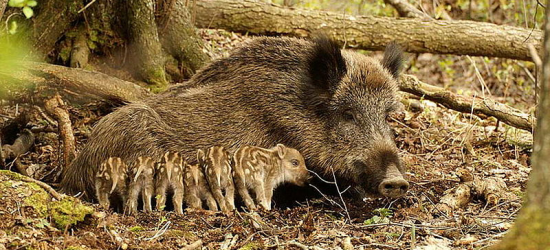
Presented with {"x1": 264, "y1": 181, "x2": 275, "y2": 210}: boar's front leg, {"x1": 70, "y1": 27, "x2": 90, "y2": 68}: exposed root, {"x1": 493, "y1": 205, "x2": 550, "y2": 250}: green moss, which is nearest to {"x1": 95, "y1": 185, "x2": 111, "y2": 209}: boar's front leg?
{"x1": 264, "y1": 181, "x2": 275, "y2": 210}: boar's front leg

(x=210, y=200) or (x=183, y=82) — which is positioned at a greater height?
(x=183, y=82)

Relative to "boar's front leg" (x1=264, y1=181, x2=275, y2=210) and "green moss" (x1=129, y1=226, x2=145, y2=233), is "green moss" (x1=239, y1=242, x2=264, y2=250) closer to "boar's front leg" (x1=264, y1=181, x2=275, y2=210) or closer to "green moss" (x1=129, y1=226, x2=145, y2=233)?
"green moss" (x1=129, y1=226, x2=145, y2=233)

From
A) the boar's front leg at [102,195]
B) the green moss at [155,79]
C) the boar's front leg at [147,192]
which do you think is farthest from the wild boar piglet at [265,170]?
the green moss at [155,79]

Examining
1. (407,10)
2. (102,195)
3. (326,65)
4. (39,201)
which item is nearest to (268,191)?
(326,65)

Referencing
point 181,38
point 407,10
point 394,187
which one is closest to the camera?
point 394,187

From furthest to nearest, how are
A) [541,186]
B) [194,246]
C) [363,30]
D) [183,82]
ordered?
[363,30], [183,82], [194,246], [541,186]

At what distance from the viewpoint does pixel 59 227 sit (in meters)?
4.75

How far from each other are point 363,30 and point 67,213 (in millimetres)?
6826

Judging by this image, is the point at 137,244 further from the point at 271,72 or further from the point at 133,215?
the point at 271,72

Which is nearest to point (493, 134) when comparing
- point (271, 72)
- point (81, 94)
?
point (271, 72)

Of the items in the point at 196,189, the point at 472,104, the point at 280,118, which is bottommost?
the point at 196,189

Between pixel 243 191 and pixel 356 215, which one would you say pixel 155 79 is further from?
pixel 356 215

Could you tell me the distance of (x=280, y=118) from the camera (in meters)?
6.97

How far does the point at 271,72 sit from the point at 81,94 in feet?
7.23
